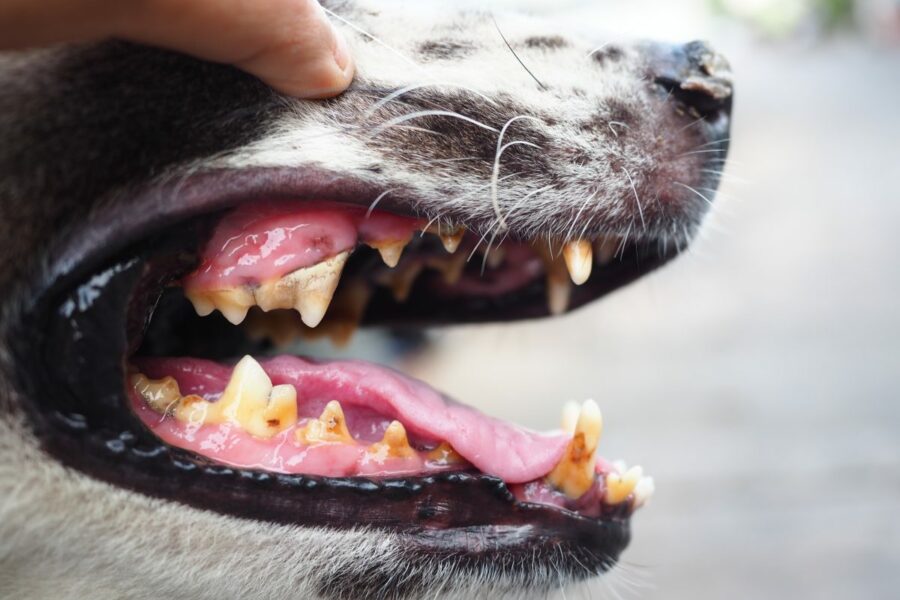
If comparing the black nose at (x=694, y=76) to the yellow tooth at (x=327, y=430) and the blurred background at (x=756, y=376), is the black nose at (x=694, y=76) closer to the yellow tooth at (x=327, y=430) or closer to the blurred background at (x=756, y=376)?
the blurred background at (x=756, y=376)

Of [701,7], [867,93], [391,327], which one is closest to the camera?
[391,327]

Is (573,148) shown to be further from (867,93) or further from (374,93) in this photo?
(867,93)

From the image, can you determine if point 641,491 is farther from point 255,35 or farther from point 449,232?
point 255,35

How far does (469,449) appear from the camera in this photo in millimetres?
1567

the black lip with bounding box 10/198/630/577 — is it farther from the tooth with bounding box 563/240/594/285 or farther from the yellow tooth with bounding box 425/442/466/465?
the tooth with bounding box 563/240/594/285

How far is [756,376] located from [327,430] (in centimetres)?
329

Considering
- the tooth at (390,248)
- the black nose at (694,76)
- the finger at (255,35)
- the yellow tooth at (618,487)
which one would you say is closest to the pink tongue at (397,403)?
the yellow tooth at (618,487)

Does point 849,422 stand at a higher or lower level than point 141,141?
lower

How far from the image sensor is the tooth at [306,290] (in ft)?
4.83

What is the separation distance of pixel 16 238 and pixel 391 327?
1.00m

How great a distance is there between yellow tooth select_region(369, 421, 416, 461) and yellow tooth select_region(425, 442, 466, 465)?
57mm

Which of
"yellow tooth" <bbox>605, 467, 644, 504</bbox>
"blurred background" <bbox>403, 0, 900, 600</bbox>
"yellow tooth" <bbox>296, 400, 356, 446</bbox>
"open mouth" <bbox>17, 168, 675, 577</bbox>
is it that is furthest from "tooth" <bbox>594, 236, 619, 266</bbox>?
"yellow tooth" <bbox>296, 400, 356, 446</bbox>

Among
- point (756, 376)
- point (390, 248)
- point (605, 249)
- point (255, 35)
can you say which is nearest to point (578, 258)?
point (605, 249)

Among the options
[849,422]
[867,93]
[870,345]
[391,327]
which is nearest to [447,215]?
[391,327]
